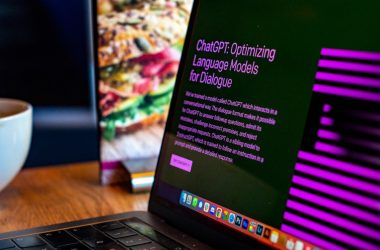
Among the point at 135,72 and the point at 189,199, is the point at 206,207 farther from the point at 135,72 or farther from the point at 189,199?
the point at 135,72

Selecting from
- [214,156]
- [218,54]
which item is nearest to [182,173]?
[214,156]

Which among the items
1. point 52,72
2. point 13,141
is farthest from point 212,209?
point 52,72

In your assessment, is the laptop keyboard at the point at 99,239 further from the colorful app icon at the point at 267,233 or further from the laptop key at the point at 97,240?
the colorful app icon at the point at 267,233

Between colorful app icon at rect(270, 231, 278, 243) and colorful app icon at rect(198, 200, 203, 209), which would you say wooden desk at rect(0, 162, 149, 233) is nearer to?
colorful app icon at rect(198, 200, 203, 209)

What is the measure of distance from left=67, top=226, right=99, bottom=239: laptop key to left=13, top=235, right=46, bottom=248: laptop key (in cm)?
4

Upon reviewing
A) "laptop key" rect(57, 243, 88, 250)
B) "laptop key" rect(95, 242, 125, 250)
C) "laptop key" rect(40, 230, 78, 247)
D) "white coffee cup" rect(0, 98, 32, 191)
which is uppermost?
"white coffee cup" rect(0, 98, 32, 191)

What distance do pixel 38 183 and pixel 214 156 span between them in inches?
16.2

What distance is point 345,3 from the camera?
50cm

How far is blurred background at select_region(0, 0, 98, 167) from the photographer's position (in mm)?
945

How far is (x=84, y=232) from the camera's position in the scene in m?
0.61

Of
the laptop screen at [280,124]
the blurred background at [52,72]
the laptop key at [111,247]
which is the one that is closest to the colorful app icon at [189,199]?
the laptop screen at [280,124]

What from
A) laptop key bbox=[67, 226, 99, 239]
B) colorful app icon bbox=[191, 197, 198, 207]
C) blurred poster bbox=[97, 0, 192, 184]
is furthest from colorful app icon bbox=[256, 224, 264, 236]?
blurred poster bbox=[97, 0, 192, 184]

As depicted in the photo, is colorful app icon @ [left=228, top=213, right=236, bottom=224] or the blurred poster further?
the blurred poster

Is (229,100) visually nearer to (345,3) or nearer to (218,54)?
(218,54)
